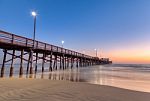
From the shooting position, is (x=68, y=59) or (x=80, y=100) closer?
(x=80, y=100)

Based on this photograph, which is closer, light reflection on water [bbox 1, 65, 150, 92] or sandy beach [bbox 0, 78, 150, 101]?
sandy beach [bbox 0, 78, 150, 101]

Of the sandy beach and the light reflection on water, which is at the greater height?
the sandy beach

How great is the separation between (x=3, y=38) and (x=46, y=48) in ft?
29.9

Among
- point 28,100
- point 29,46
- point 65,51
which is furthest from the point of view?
point 65,51

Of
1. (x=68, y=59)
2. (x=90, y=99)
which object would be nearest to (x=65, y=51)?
(x=68, y=59)

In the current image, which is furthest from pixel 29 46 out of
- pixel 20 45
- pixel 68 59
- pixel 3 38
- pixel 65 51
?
pixel 68 59

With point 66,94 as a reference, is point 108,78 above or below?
below

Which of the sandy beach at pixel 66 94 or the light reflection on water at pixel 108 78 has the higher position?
the sandy beach at pixel 66 94

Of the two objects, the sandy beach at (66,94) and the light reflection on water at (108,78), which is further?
the light reflection on water at (108,78)

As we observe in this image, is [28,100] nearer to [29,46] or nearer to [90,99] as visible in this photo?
[90,99]

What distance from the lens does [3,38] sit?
49.0ft

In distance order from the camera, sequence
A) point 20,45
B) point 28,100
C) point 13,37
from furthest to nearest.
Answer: point 20,45
point 13,37
point 28,100

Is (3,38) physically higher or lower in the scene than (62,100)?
higher

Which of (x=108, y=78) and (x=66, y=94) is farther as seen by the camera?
(x=108, y=78)
